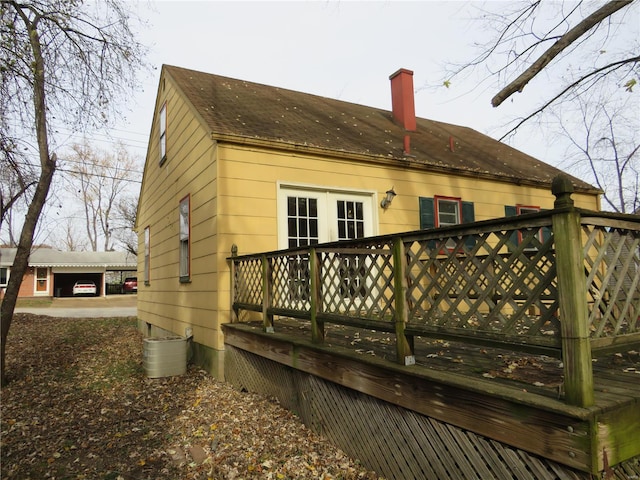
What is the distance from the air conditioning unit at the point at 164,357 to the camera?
675cm

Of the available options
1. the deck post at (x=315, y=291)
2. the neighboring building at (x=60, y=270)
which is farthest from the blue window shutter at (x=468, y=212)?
the neighboring building at (x=60, y=270)

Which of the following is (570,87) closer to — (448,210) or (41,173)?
(448,210)

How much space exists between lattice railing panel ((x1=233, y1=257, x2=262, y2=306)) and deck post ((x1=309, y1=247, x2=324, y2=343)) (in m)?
1.50

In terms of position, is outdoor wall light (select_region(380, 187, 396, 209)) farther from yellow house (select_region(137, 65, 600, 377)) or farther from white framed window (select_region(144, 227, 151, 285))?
white framed window (select_region(144, 227, 151, 285))

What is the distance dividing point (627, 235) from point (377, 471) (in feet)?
8.41

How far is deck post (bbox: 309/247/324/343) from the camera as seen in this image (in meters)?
4.05

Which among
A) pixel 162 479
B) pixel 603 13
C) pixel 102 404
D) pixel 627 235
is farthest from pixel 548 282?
pixel 102 404

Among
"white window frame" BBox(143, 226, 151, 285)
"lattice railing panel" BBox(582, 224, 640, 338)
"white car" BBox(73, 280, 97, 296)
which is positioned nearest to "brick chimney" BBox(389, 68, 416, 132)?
"white window frame" BBox(143, 226, 151, 285)

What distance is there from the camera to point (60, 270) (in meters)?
32.8

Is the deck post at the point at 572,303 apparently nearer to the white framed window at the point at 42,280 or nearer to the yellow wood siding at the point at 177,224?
the yellow wood siding at the point at 177,224

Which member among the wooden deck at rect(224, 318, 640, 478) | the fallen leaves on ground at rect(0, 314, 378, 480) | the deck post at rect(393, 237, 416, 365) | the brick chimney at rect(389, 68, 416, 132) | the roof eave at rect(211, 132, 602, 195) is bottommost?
the fallen leaves on ground at rect(0, 314, 378, 480)

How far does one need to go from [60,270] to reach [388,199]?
33589 millimetres

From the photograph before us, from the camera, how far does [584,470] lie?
6.44ft

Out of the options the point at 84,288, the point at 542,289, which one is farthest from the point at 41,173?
the point at 84,288
